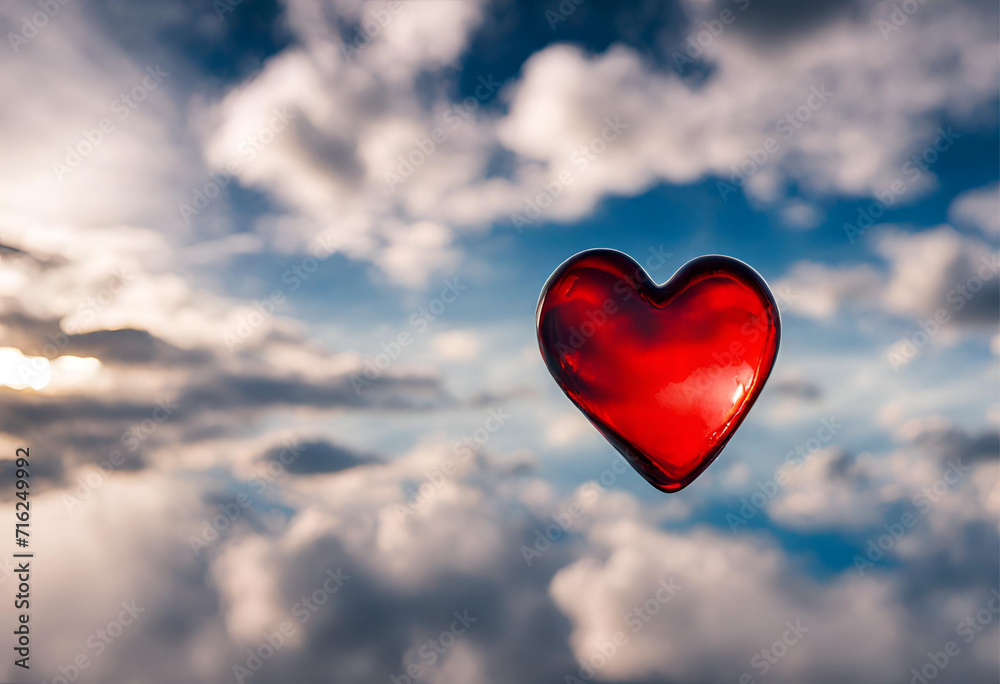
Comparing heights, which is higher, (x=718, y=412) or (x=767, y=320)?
(x=767, y=320)

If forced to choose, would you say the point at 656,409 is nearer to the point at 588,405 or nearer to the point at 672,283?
the point at 588,405

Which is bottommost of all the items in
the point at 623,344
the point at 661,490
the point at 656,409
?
the point at 661,490

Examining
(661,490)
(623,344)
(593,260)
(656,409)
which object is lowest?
(661,490)

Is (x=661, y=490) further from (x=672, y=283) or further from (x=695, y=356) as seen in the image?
(x=672, y=283)

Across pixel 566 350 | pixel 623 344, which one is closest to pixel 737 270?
pixel 623 344

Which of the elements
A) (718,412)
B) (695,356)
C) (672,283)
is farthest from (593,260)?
(718,412)

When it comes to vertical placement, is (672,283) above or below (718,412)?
above
